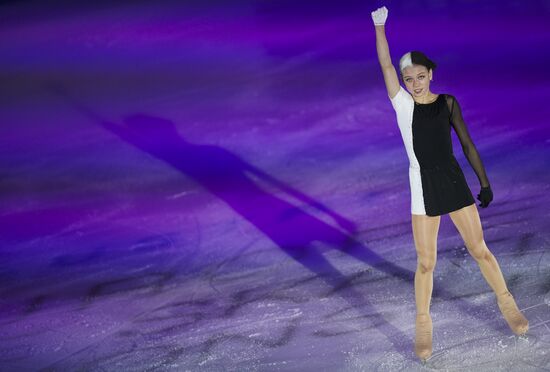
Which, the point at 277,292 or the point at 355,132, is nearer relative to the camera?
the point at 277,292

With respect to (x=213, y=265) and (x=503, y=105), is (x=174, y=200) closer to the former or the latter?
(x=213, y=265)

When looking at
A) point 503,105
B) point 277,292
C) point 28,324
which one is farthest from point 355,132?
point 28,324

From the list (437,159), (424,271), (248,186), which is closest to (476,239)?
(424,271)

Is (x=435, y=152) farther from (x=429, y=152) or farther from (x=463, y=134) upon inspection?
(x=463, y=134)

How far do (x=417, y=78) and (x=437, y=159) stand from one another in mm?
494

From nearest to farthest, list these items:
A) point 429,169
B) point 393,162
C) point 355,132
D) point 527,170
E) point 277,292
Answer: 1. point 429,169
2. point 277,292
3. point 527,170
4. point 393,162
5. point 355,132

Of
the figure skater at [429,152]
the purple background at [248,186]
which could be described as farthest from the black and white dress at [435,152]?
the purple background at [248,186]

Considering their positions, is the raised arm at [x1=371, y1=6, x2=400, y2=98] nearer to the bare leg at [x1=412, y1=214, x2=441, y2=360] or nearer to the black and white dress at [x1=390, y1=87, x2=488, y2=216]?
the black and white dress at [x1=390, y1=87, x2=488, y2=216]

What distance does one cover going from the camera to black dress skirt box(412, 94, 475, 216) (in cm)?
504

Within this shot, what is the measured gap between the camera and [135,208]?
8.52m

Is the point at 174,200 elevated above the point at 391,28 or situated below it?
below

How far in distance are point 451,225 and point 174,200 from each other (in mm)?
2808

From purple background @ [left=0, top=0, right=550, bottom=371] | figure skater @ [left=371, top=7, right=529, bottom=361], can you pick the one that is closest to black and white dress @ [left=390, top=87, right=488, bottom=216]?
figure skater @ [left=371, top=7, right=529, bottom=361]

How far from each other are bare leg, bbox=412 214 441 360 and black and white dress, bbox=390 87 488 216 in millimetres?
95
